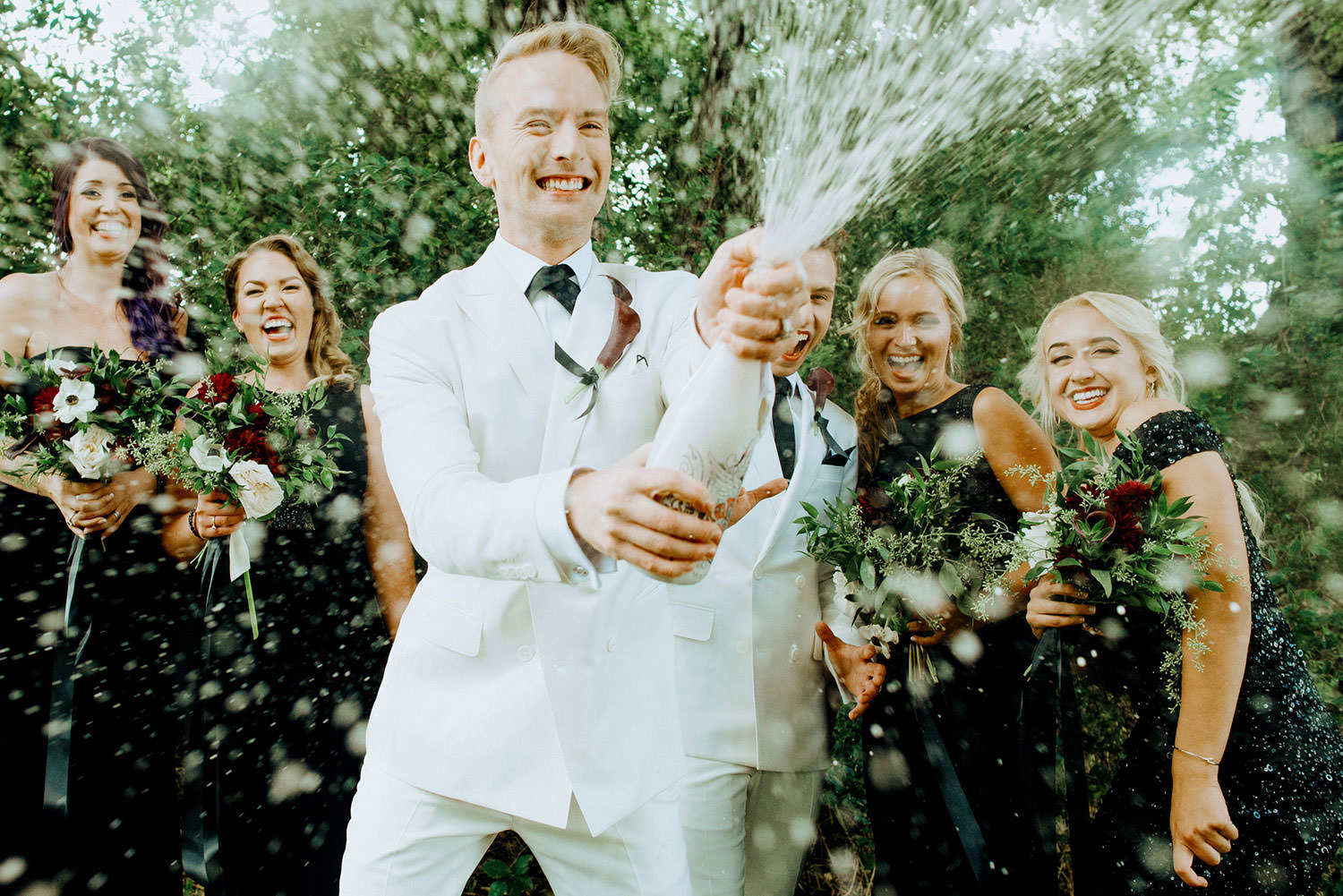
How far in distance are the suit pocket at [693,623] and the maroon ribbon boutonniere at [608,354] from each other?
3.97 feet

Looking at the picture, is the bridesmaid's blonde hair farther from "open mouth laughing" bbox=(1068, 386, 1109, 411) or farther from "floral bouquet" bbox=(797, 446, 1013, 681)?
"floral bouquet" bbox=(797, 446, 1013, 681)

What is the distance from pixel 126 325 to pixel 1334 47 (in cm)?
620

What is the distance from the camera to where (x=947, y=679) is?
11.0 feet

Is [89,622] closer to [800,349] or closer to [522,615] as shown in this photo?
[522,615]

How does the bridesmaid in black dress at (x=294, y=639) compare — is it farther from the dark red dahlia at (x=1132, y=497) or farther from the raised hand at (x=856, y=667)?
the dark red dahlia at (x=1132, y=497)

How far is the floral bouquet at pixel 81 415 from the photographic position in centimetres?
324

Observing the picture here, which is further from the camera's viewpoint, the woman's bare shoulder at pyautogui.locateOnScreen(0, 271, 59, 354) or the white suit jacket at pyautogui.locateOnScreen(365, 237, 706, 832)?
the woman's bare shoulder at pyautogui.locateOnScreen(0, 271, 59, 354)

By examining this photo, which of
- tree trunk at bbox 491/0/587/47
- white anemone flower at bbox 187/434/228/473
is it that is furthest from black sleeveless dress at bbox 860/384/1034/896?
tree trunk at bbox 491/0/587/47

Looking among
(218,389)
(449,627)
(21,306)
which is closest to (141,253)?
(21,306)

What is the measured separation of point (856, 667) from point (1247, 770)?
130 centimetres

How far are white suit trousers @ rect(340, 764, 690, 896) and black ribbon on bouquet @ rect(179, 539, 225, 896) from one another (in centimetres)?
159

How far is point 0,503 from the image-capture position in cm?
361

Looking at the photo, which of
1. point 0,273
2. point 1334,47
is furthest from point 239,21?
point 1334,47

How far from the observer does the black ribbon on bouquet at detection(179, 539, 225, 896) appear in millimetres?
3248
